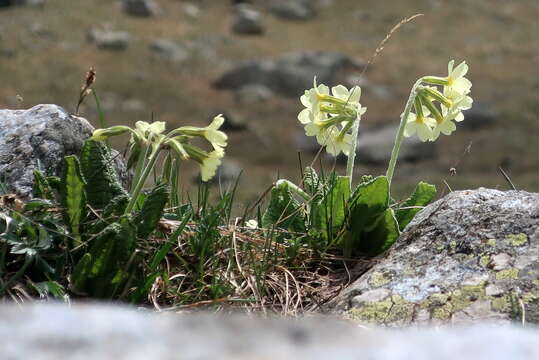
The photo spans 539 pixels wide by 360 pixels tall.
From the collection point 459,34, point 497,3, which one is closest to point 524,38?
point 459,34

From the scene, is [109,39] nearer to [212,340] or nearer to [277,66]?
[277,66]

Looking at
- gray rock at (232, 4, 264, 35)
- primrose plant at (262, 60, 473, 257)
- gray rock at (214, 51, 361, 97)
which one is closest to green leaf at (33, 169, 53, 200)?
primrose plant at (262, 60, 473, 257)

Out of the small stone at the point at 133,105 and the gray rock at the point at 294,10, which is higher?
the gray rock at the point at 294,10

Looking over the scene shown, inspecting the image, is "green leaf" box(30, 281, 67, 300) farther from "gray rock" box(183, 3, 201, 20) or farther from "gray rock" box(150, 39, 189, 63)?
"gray rock" box(183, 3, 201, 20)

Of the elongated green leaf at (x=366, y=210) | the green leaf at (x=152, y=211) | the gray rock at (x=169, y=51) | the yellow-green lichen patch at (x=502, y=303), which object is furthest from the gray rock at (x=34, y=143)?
the gray rock at (x=169, y=51)

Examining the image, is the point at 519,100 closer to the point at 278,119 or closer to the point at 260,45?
the point at 278,119

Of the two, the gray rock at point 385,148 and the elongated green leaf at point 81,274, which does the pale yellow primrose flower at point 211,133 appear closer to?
the elongated green leaf at point 81,274
